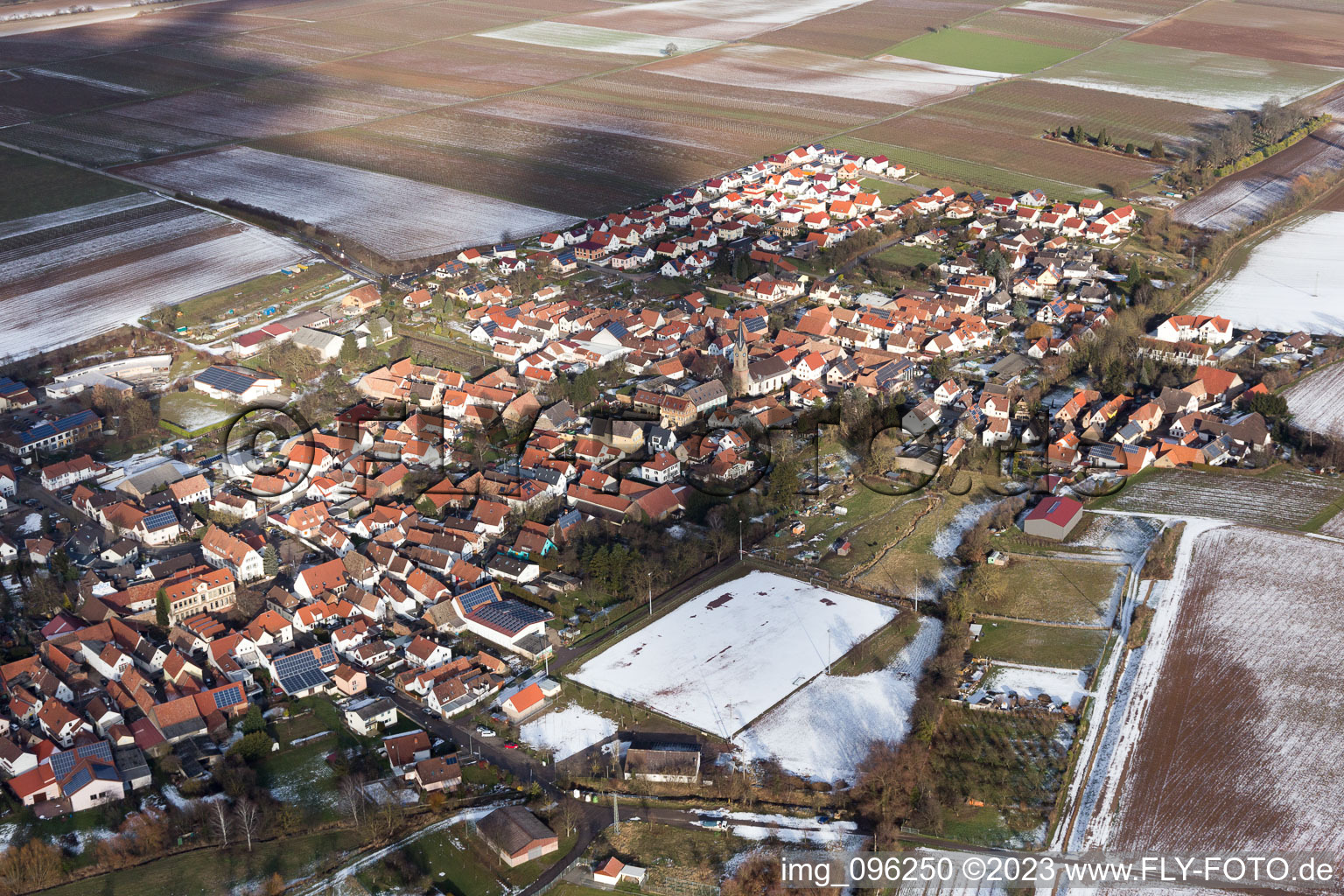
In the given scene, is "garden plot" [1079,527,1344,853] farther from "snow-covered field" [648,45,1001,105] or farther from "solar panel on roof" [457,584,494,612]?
"snow-covered field" [648,45,1001,105]

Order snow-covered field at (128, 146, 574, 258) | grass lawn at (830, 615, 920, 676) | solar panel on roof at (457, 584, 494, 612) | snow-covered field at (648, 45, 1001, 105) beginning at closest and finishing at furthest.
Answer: grass lawn at (830, 615, 920, 676) → solar panel on roof at (457, 584, 494, 612) → snow-covered field at (128, 146, 574, 258) → snow-covered field at (648, 45, 1001, 105)

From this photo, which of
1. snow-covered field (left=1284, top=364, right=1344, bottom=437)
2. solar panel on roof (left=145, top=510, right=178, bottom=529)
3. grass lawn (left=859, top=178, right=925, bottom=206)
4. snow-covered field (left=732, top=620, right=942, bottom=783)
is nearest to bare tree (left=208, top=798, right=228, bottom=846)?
snow-covered field (left=732, top=620, right=942, bottom=783)

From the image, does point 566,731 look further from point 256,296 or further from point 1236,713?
point 256,296

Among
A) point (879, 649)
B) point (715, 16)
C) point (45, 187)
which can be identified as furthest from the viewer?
point (715, 16)

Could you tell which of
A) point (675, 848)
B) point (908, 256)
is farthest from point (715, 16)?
point (675, 848)

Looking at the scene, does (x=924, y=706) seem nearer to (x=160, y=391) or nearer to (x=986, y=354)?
(x=986, y=354)

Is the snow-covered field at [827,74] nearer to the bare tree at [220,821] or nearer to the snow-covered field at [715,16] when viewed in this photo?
the snow-covered field at [715,16]
